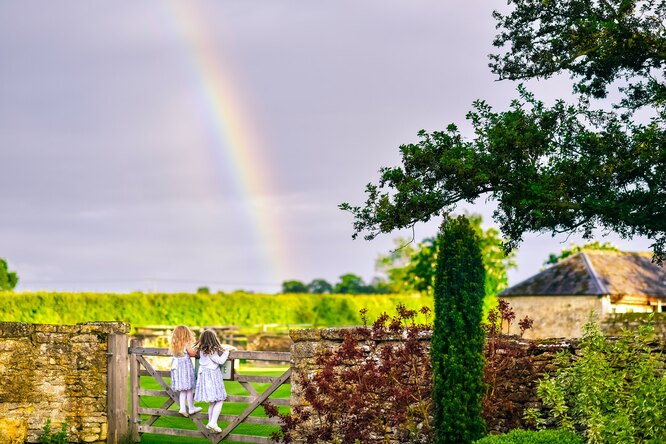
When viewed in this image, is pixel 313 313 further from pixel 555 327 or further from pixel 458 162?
pixel 458 162

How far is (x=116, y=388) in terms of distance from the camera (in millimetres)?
15484

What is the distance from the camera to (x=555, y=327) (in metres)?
40.8

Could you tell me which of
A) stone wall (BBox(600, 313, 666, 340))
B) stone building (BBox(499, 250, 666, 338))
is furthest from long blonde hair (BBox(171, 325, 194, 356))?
stone building (BBox(499, 250, 666, 338))

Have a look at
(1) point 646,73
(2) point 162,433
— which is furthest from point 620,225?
(2) point 162,433

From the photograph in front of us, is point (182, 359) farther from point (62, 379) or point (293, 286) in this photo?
point (293, 286)

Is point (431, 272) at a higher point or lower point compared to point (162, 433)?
higher

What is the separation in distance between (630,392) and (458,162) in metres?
6.91

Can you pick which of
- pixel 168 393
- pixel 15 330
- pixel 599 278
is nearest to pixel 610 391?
pixel 168 393

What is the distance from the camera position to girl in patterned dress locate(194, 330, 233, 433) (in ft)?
47.8

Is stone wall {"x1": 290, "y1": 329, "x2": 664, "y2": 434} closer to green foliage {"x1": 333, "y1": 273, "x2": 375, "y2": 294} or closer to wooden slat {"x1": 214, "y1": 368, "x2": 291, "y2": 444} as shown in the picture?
wooden slat {"x1": 214, "y1": 368, "x2": 291, "y2": 444}

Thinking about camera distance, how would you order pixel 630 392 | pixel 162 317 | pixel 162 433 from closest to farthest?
pixel 630 392, pixel 162 433, pixel 162 317

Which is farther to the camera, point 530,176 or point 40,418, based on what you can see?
point 530,176

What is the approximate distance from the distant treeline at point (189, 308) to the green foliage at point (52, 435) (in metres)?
25.0

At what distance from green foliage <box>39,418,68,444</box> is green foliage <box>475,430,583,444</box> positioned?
7849mm
